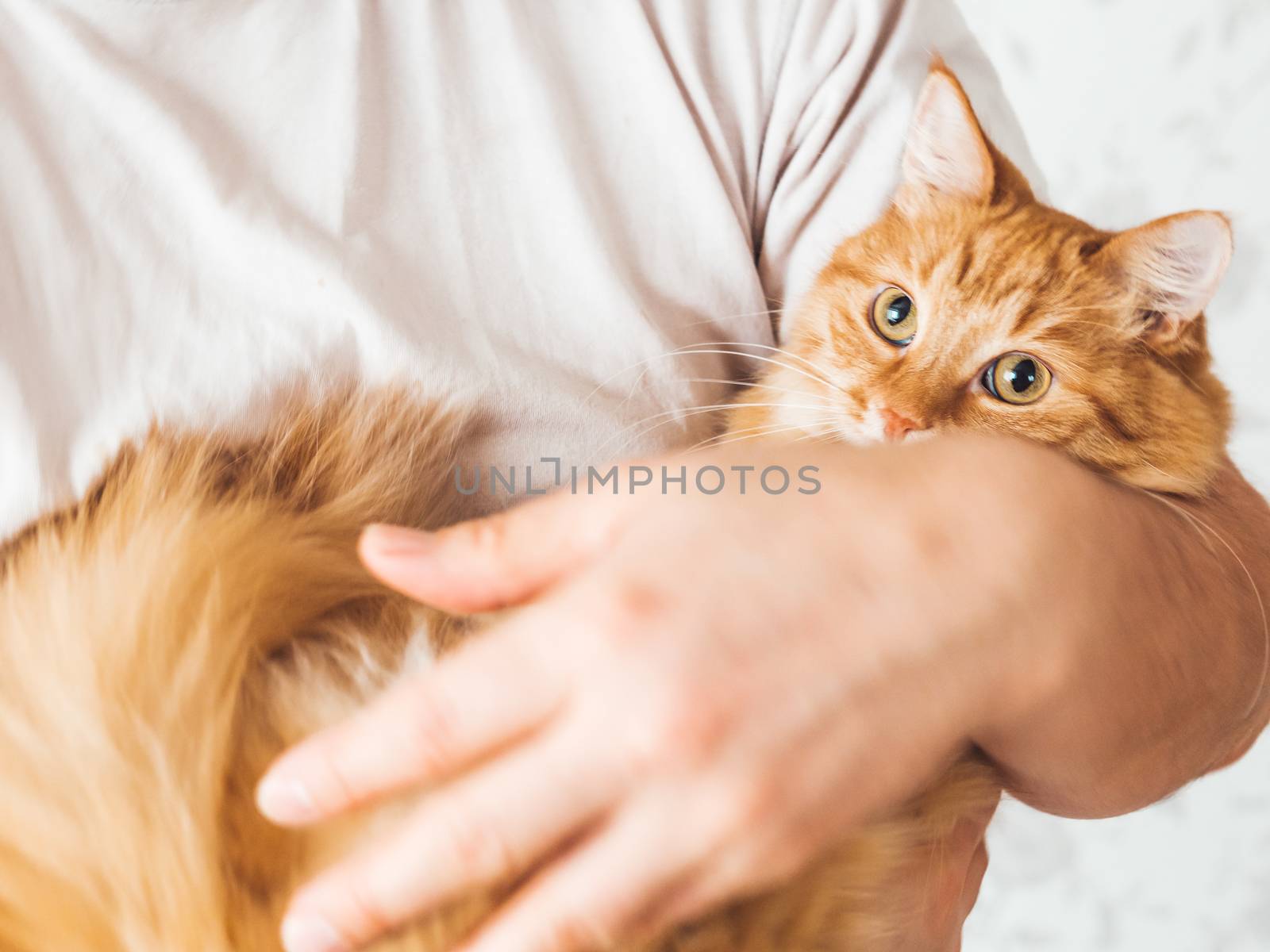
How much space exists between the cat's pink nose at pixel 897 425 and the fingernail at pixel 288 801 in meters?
0.58

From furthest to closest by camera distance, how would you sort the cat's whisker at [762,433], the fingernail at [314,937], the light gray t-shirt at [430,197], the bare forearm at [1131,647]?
the cat's whisker at [762,433] → the light gray t-shirt at [430,197] → the bare forearm at [1131,647] → the fingernail at [314,937]

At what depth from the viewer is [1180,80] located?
5.24 ft

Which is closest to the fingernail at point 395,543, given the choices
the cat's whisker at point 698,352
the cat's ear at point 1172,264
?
the cat's whisker at point 698,352

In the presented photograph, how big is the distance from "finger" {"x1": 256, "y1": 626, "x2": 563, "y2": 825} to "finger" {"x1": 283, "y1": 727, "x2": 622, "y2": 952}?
18 mm

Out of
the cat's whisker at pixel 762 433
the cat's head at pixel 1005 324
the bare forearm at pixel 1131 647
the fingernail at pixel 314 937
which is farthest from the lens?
the cat's whisker at pixel 762 433

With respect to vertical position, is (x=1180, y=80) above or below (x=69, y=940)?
above

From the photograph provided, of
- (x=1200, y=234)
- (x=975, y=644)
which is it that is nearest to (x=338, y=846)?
(x=975, y=644)

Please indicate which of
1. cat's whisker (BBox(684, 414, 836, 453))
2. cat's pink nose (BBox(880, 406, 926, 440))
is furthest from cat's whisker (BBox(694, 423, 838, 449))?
cat's pink nose (BBox(880, 406, 926, 440))

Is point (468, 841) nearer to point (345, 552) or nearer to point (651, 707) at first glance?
point (651, 707)

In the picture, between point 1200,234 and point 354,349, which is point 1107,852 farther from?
point 354,349

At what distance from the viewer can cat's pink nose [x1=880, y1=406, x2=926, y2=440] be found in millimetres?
859

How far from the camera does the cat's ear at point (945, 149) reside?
873mm

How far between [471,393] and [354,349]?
10cm

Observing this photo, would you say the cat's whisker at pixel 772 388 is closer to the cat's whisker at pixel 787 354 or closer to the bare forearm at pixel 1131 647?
the cat's whisker at pixel 787 354
